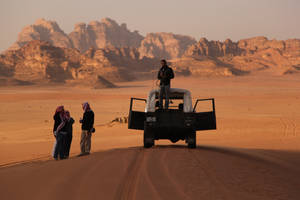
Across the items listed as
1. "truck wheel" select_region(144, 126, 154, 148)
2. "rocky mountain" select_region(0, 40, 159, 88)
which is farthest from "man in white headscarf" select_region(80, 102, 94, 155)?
"rocky mountain" select_region(0, 40, 159, 88)

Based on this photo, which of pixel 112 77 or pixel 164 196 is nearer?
pixel 164 196

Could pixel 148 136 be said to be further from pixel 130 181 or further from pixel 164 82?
pixel 130 181

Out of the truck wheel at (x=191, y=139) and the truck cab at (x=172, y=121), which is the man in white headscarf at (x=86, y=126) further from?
the truck wheel at (x=191, y=139)

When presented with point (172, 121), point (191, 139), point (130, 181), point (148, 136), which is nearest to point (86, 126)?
point (148, 136)

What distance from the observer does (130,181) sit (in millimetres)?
7125

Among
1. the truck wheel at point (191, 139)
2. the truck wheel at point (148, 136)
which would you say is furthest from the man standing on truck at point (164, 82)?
the truck wheel at point (191, 139)

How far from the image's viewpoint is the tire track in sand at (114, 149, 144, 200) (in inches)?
246

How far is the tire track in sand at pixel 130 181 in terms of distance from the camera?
624 centimetres

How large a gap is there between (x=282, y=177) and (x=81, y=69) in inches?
5465

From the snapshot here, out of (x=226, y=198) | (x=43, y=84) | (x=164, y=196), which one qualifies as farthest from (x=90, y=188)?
(x=43, y=84)

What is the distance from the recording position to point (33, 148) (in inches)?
643

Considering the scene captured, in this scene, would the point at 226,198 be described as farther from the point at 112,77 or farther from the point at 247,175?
the point at 112,77

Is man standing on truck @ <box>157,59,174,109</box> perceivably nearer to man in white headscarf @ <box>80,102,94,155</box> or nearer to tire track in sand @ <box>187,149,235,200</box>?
man in white headscarf @ <box>80,102,94,155</box>

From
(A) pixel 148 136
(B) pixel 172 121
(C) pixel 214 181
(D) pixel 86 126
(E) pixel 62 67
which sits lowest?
(C) pixel 214 181
